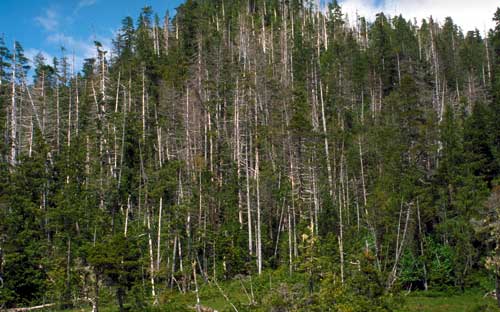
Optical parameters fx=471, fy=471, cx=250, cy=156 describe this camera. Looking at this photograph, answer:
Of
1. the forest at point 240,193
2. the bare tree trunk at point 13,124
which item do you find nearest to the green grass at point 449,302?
the forest at point 240,193

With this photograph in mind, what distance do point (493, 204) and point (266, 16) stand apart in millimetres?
65554

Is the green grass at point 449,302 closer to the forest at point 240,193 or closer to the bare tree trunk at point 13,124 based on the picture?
the forest at point 240,193

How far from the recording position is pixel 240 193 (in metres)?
37.6

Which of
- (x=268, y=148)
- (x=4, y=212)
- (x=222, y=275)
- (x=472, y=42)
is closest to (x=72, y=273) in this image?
(x=4, y=212)

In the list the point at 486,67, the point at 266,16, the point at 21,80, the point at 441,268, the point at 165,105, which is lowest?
the point at 441,268

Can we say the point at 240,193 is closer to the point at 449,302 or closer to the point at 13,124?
the point at 449,302

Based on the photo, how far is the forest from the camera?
24.0 metres

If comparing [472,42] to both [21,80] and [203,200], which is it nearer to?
[203,200]

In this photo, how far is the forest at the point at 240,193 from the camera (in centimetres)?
2397

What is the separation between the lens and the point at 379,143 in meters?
39.6

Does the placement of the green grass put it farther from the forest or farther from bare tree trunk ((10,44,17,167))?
bare tree trunk ((10,44,17,167))

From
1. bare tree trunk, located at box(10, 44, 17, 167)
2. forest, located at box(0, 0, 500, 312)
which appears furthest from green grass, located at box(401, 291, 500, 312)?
bare tree trunk, located at box(10, 44, 17, 167)

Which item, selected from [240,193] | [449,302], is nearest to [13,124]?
[240,193]

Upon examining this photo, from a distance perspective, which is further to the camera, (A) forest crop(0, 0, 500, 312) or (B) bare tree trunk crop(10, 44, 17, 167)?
(B) bare tree trunk crop(10, 44, 17, 167)
